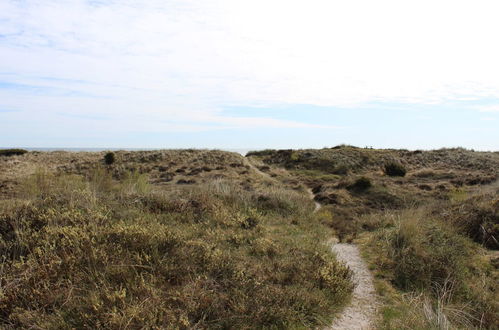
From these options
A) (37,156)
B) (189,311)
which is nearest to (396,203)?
(189,311)

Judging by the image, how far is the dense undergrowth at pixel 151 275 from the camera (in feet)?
14.1

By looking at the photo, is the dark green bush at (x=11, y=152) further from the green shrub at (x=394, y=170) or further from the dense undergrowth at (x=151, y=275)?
the green shrub at (x=394, y=170)

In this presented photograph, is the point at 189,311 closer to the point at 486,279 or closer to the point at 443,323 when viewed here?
the point at 443,323

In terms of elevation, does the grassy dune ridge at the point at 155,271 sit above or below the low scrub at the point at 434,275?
above

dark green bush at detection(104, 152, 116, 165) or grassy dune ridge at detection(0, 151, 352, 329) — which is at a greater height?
dark green bush at detection(104, 152, 116, 165)

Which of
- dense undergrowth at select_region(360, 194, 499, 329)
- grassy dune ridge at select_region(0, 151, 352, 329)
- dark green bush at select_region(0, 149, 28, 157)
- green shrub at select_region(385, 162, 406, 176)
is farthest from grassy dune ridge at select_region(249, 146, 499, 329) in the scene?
dark green bush at select_region(0, 149, 28, 157)

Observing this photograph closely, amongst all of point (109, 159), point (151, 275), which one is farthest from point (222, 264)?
point (109, 159)

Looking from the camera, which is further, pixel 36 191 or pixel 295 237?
pixel 36 191

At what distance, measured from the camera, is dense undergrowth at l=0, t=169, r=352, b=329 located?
4.31 m

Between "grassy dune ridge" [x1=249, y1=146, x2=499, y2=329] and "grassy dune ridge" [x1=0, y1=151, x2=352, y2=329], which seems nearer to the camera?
"grassy dune ridge" [x1=0, y1=151, x2=352, y2=329]

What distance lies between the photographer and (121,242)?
6.03m

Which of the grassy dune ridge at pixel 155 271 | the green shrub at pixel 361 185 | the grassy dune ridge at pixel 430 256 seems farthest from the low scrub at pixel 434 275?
the green shrub at pixel 361 185

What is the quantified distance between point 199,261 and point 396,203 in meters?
17.9

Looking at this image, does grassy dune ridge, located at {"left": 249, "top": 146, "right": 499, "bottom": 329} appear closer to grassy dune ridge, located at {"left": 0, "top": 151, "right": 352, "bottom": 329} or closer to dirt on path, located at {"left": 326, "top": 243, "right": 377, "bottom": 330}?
dirt on path, located at {"left": 326, "top": 243, "right": 377, "bottom": 330}
